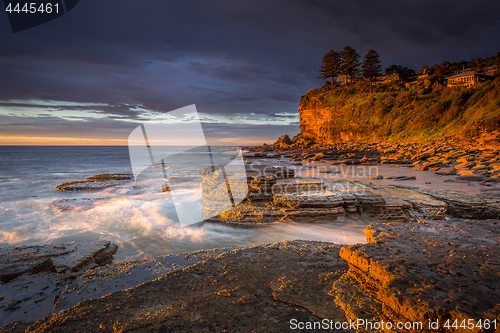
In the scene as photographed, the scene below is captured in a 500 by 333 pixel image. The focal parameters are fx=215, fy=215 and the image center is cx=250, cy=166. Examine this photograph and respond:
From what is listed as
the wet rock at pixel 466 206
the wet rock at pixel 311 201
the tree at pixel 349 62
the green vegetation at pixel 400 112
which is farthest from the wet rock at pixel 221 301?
the tree at pixel 349 62

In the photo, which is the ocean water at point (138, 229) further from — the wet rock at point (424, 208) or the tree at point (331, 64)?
the tree at point (331, 64)

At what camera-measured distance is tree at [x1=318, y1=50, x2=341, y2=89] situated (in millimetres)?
56688

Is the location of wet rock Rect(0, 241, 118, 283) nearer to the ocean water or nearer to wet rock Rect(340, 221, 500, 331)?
the ocean water

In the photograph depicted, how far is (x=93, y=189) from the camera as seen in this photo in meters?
11.8

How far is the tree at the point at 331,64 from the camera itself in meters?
56.7

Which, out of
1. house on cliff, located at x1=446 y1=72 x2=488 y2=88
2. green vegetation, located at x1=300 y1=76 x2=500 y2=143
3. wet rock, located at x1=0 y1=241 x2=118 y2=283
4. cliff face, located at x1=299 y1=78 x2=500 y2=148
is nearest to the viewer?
wet rock, located at x1=0 y1=241 x2=118 y2=283

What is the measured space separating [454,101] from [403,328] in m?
37.2

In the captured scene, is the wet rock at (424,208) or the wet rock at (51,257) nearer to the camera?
the wet rock at (51,257)

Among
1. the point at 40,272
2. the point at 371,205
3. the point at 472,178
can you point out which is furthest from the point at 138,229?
the point at 472,178

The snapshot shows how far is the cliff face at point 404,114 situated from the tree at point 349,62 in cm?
509

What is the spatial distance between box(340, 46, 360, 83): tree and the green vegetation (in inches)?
171

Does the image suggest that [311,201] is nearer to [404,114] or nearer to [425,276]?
[425,276]

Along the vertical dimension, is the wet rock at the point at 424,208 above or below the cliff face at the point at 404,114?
below

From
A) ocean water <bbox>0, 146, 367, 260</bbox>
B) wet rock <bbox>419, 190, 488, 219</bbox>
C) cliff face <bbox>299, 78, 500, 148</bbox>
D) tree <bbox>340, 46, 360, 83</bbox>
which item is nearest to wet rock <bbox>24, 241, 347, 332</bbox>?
ocean water <bbox>0, 146, 367, 260</bbox>
